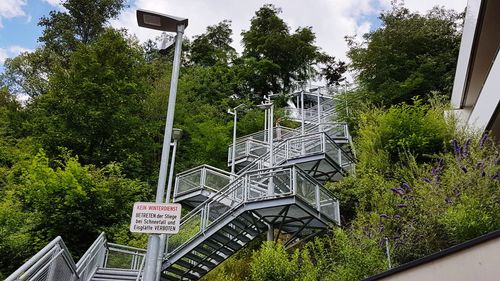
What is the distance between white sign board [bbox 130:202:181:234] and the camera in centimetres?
587

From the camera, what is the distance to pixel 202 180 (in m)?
15.6

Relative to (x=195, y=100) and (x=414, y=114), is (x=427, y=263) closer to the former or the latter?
(x=414, y=114)

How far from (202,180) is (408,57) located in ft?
53.0

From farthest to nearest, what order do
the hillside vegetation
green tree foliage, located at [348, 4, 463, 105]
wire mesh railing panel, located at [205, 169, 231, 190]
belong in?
green tree foliage, located at [348, 4, 463, 105] < wire mesh railing panel, located at [205, 169, 231, 190] < the hillside vegetation

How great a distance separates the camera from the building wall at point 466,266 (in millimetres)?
4433

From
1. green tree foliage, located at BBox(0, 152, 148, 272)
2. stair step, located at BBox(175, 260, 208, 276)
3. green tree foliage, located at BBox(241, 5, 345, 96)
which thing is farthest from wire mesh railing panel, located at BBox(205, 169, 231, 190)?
green tree foliage, located at BBox(241, 5, 345, 96)

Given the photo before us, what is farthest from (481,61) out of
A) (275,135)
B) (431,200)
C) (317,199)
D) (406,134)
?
(275,135)

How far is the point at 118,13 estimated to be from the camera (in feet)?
116

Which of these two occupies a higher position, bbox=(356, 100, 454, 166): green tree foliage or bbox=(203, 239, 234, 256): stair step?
bbox=(356, 100, 454, 166): green tree foliage

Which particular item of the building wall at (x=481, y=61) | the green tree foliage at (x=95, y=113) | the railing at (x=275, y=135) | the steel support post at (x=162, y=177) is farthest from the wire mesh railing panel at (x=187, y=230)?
the green tree foliage at (x=95, y=113)

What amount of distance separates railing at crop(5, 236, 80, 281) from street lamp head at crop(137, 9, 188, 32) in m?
4.03

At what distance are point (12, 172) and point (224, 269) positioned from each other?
34.2 feet

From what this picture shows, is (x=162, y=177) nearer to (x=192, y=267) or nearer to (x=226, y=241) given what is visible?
(x=226, y=241)

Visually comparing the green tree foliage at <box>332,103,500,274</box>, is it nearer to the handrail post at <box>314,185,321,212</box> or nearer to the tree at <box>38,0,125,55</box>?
the handrail post at <box>314,185,321,212</box>
